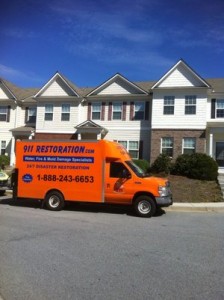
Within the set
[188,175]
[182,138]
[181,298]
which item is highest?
[182,138]

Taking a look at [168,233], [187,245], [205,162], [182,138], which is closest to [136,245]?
[187,245]

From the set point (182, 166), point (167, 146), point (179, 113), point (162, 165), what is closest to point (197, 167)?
point (182, 166)

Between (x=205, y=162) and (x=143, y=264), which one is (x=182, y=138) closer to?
(x=205, y=162)

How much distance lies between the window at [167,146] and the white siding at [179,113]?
89 cm

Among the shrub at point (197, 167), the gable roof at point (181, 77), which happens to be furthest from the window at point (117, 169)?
the gable roof at point (181, 77)

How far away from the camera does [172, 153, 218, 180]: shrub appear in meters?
22.7

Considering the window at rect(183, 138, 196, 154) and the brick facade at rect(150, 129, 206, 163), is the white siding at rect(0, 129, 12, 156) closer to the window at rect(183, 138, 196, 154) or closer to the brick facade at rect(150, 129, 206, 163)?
the brick facade at rect(150, 129, 206, 163)

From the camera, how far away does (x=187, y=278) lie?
6188 mm

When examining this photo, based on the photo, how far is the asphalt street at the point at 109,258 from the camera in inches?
219

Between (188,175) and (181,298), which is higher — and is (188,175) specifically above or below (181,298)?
above

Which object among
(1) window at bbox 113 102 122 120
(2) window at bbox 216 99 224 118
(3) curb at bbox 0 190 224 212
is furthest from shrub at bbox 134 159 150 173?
(3) curb at bbox 0 190 224 212

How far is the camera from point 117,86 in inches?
1208

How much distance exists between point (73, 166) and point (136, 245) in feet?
20.8

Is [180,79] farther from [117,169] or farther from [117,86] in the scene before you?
[117,169]
